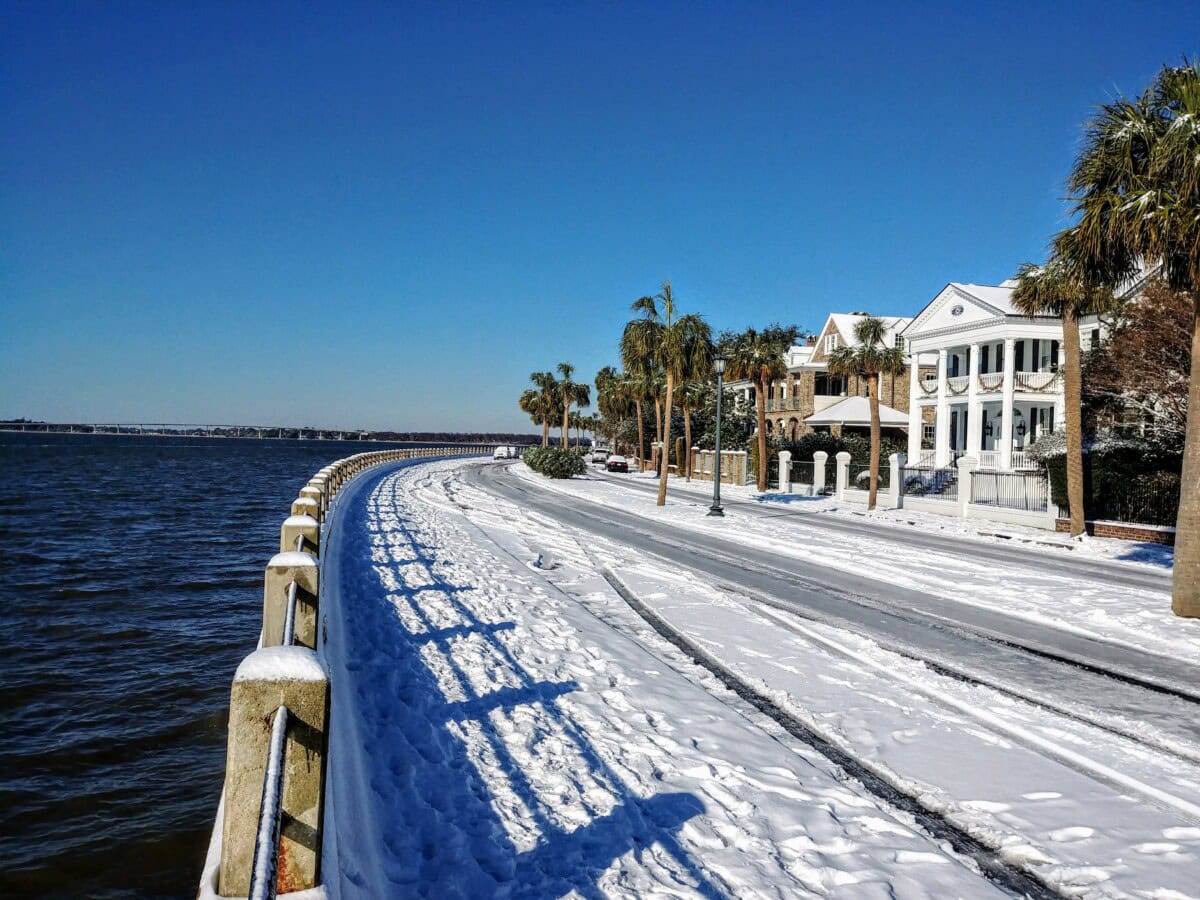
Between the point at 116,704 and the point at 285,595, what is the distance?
5557 mm

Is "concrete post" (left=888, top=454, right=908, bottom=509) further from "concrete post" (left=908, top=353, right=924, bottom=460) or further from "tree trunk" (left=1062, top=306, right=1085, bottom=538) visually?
"concrete post" (left=908, top=353, right=924, bottom=460)

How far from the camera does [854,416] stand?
49344mm

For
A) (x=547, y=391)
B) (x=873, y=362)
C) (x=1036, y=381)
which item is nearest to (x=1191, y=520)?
(x=873, y=362)

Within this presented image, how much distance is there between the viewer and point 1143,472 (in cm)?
2247

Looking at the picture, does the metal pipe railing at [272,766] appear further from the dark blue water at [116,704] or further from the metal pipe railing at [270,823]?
the dark blue water at [116,704]

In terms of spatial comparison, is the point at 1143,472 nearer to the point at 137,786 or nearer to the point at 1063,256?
the point at 1063,256

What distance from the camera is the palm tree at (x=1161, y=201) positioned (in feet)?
37.6

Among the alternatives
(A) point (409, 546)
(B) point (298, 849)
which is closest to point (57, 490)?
(A) point (409, 546)

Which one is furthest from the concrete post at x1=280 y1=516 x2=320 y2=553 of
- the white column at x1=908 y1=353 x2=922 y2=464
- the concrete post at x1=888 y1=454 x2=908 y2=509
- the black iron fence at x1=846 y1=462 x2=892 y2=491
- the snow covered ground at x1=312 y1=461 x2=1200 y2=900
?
the white column at x1=908 y1=353 x2=922 y2=464

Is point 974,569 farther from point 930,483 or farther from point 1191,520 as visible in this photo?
point 930,483

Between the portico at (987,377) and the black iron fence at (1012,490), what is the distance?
610 centimetres

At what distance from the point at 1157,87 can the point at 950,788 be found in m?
11.8

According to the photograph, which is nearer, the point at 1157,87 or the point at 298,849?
the point at 298,849

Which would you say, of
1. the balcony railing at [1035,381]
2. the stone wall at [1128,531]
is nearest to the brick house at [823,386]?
→ the balcony railing at [1035,381]
